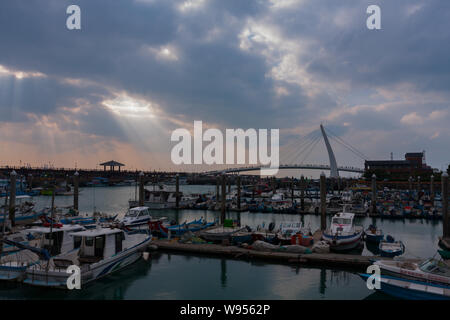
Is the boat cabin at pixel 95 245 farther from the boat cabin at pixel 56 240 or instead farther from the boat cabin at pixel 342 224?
the boat cabin at pixel 342 224

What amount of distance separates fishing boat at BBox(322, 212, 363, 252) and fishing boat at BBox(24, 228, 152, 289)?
38.7 ft

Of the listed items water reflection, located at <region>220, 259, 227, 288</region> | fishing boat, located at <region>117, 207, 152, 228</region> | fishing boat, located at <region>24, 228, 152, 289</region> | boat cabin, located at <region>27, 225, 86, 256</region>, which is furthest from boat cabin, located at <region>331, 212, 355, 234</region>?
boat cabin, located at <region>27, 225, 86, 256</region>

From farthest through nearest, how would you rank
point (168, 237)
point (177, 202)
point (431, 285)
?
point (177, 202) → point (168, 237) → point (431, 285)

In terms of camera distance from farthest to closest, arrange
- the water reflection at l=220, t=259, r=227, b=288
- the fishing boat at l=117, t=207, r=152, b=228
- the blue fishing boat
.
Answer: the fishing boat at l=117, t=207, r=152, b=228, the blue fishing boat, the water reflection at l=220, t=259, r=227, b=288

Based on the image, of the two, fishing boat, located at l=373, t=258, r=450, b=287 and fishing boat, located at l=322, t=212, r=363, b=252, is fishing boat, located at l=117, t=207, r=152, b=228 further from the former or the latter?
fishing boat, located at l=373, t=258, r=450, b=287

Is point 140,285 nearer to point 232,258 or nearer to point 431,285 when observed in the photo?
point 232,258

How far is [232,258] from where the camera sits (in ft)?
62.2

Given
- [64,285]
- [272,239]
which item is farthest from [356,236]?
[64,285]

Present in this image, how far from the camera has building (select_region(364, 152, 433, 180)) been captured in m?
98.0

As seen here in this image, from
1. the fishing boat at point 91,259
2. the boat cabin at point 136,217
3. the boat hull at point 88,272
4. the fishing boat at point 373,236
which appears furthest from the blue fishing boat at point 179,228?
the fishing boat at point 373,236

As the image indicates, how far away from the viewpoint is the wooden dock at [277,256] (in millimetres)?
16922

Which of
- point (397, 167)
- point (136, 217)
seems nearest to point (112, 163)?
point (397, 167)
